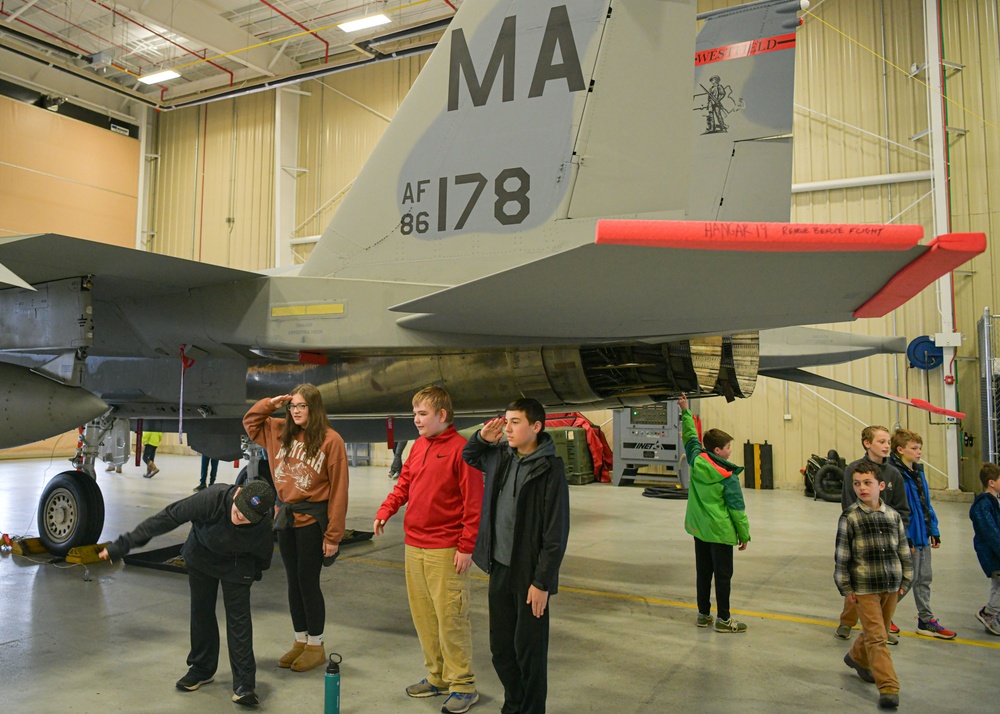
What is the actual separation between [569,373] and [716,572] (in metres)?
1.74

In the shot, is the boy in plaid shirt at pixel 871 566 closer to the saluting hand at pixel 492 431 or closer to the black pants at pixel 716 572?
the black pants at pixel 716 572

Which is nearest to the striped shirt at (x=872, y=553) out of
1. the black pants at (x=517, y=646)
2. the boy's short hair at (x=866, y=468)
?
the boy's short hair at (x=866, y=468)

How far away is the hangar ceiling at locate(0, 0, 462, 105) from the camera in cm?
1644

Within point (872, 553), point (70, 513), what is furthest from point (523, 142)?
point (70, 513)

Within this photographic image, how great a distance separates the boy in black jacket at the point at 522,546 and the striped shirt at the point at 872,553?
1.82 meters

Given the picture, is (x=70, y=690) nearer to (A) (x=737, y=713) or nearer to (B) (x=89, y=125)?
(A) (x=737, y=713)

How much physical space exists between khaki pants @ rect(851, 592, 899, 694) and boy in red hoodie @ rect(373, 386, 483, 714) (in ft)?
6.96

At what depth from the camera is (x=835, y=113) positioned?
1459 centimetres

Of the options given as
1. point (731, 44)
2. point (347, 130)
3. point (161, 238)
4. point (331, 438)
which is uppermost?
point (347, 130)

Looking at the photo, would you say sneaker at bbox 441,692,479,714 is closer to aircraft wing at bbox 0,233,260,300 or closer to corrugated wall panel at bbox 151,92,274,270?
aircraft wing at bbox 0,233,260,300

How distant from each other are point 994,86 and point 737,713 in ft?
48.2

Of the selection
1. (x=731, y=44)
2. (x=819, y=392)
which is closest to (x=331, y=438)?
(x=731, y=44)

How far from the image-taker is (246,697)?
3.46m

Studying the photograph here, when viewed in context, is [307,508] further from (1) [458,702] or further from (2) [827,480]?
(2) [827,480]
